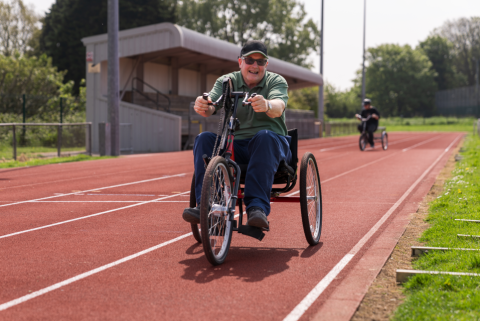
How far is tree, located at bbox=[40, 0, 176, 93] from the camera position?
140 feet

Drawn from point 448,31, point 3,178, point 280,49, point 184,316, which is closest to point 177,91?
point 3,178

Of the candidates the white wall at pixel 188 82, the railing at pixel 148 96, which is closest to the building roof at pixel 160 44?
the railing at pixel 148 96

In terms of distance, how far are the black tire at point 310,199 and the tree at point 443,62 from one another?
109m

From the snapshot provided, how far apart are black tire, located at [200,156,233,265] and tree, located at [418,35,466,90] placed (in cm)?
11000

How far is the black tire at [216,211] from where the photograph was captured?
4.39 m

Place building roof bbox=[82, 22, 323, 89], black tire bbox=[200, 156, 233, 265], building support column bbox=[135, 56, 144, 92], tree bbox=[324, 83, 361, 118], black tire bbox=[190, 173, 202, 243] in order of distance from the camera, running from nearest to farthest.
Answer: black tire bbox=[200, 156, 233, 265] → black tire bbox=[190, 173, 202, 243] → building roof bbox=[82, 22, 323, 89] → building support column bbox=[135, 56, 144, 92] → tree bbox=[324, 83, 361, 118]

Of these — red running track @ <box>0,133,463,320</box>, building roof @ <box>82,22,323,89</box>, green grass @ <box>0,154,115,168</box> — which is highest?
building roof @ <box>82,22,323,89</box>

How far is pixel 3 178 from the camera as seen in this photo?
509 inches

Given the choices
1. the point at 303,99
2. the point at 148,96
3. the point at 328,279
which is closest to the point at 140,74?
the point at 148,96

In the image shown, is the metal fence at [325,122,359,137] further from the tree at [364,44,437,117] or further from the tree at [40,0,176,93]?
the tree at [364,44,437,117]

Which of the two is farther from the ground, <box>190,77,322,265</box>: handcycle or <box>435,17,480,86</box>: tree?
<box>435,17,480,86</box>: tree

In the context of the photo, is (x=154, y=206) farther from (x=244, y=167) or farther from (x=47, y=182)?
(x=47, y=182)

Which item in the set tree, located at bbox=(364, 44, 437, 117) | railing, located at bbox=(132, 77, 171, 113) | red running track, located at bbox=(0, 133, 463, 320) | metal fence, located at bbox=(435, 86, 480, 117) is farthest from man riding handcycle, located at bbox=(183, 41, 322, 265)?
tree, located at bbox=(364, 44, 437, 117)

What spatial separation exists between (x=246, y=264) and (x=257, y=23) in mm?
68741
